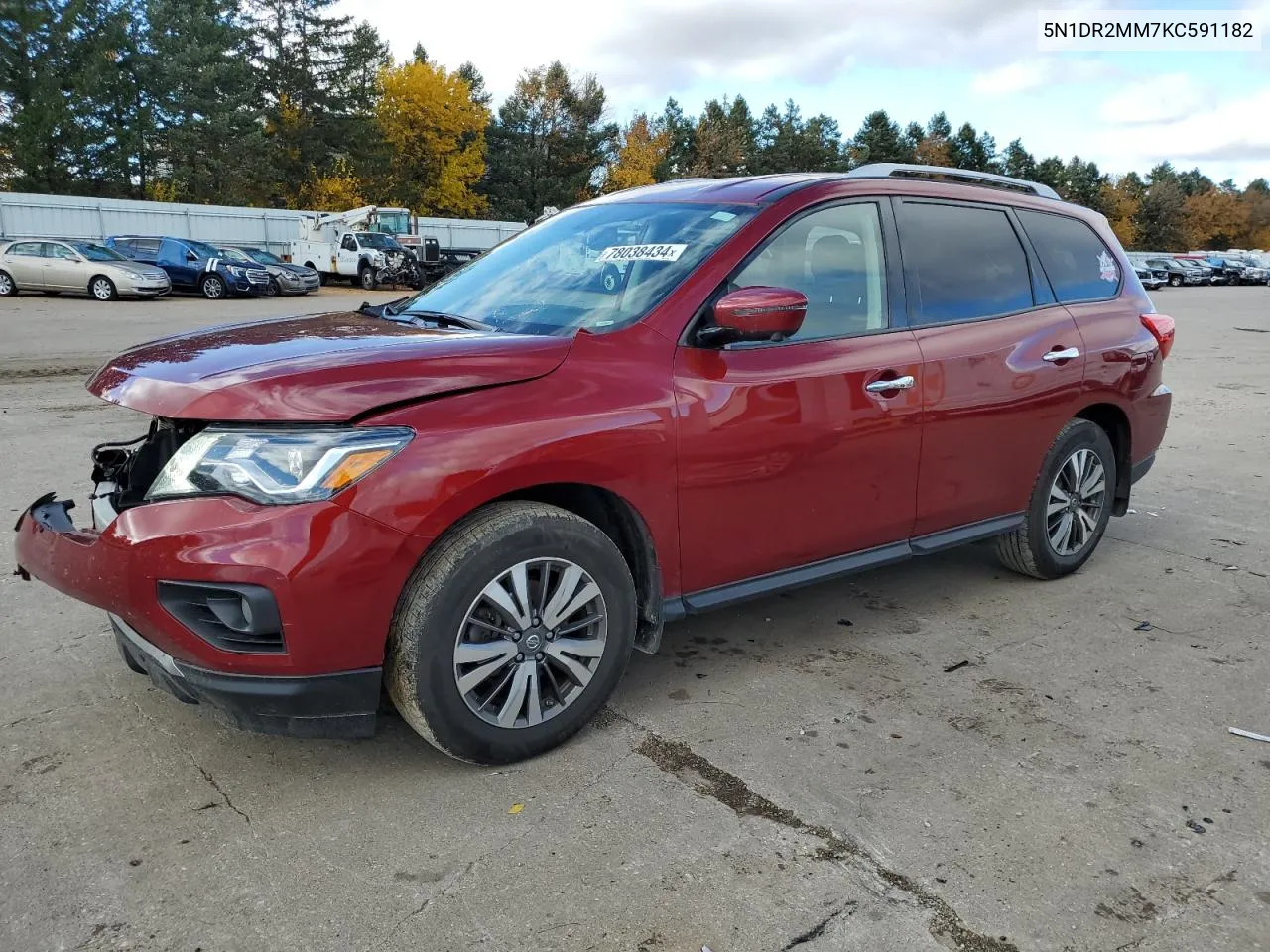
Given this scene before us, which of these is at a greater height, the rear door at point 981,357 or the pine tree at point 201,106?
the pine tree at point 201,106

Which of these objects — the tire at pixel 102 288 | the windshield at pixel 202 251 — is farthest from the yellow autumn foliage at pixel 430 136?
the tire at pixel 102 288

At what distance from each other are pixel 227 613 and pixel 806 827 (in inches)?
63.9

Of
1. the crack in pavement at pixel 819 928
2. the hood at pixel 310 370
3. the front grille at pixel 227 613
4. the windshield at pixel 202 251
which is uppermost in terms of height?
the windshield at pixel 202 251

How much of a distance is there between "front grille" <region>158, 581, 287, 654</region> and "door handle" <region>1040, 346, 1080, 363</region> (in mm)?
3378

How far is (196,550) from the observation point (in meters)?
2.51

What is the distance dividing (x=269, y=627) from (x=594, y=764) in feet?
3.46

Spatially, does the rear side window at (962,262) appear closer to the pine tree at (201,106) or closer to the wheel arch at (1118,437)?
the wheel arch at (1118,437)

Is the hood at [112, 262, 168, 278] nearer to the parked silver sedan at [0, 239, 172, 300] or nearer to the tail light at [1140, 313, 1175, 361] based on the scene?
the parked silver sedan at [0, 239, 172, 300]

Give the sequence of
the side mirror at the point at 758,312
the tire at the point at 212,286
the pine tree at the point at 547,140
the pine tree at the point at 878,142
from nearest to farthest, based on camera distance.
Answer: the side mirror at the point at 758,312
the tire at the point at 212,286
the pine tree at the point at 547,140
the pine tree at the point at 878,142

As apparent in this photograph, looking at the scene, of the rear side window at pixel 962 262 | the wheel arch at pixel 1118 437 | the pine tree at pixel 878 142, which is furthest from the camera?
the pine tree at pixel 878 142

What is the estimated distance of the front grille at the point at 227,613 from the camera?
98.9 inches

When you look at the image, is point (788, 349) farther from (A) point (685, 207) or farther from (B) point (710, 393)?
(A) point (685, 207)

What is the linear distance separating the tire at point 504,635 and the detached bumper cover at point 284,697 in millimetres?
121

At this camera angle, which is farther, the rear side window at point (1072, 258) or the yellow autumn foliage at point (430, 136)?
the yellow autumn foliage at point (430, 136)
